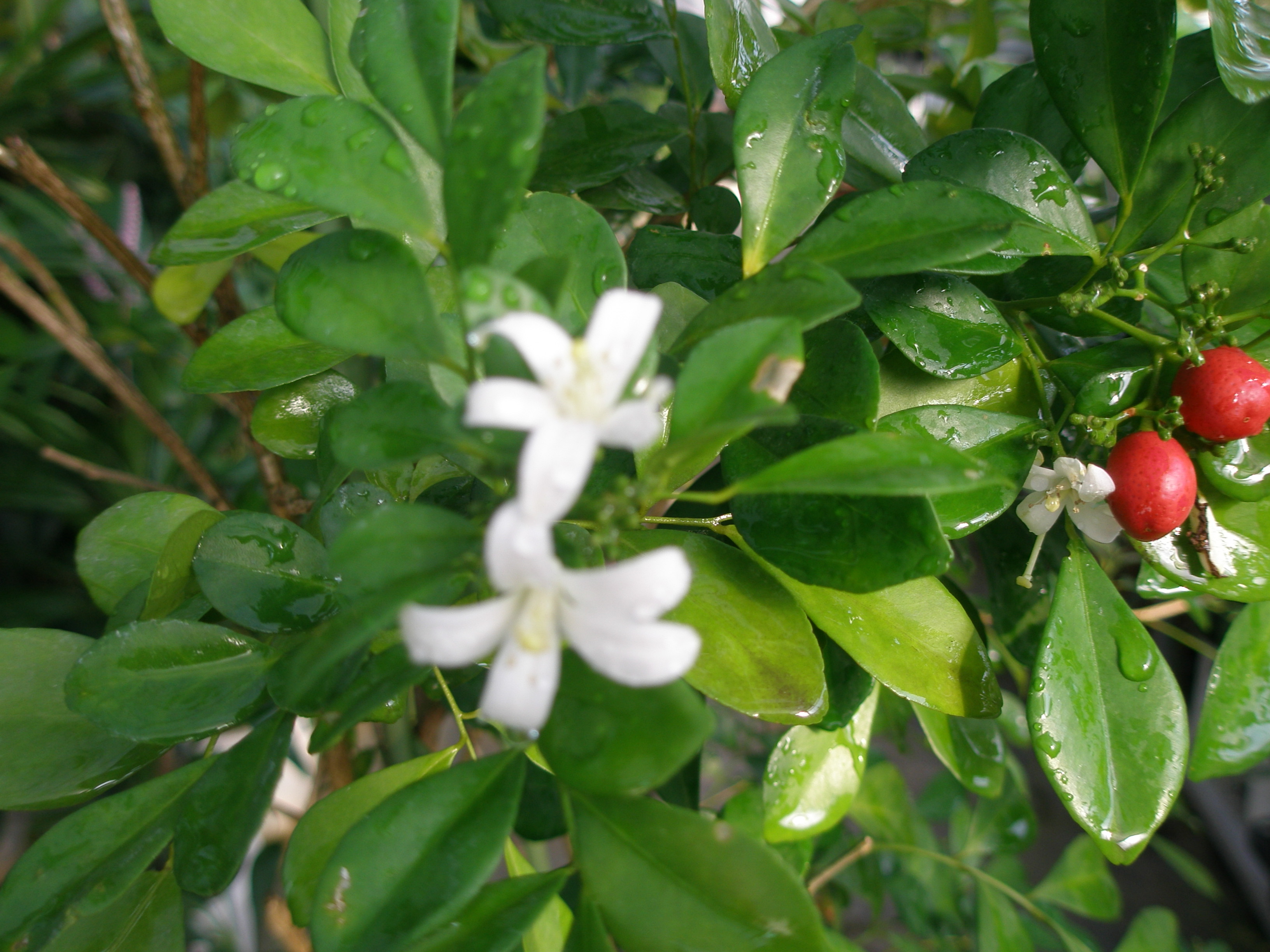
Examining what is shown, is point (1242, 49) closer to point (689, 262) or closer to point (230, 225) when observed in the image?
point (689, 262)

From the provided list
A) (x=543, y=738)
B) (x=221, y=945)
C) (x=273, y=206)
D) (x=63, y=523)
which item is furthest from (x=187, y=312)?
(x=221, y=945)

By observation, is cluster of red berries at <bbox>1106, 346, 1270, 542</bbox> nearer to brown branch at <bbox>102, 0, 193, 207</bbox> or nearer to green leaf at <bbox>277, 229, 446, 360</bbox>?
green leaf at <bbox>277, 229, 446, 360</bbox>

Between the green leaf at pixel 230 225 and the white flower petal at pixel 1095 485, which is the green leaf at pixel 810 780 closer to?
the white flower petal at pixel 1095 485

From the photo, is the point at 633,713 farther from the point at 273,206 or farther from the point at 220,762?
the point at 273,206

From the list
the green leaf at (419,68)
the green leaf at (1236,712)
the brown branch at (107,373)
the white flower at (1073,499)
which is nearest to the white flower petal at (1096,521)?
the white flower at (1073,499)

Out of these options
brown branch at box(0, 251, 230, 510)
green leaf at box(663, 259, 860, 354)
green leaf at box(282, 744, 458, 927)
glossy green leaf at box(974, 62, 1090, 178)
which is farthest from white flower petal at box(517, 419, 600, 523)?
brown branch at box(0, 251, 230, 510)

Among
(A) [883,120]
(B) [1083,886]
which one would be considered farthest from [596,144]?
(B) [1083,886]
